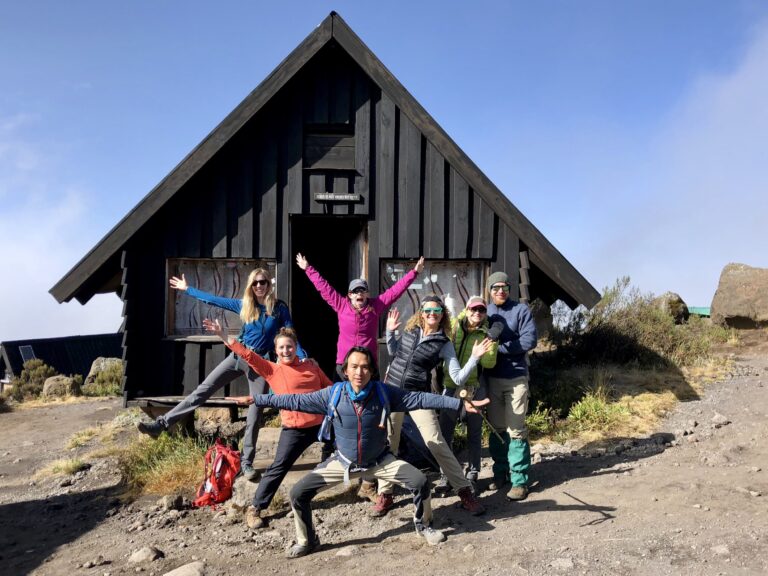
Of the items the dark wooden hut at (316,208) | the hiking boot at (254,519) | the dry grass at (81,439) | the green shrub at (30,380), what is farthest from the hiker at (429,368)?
the green shrub at (30,380)

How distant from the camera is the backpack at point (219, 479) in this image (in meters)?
5.57

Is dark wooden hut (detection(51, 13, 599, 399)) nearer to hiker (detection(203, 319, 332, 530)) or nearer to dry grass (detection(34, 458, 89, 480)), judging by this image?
dry grass (detection(34, 458, 89, 480))

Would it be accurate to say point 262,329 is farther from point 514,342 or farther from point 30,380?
point 30,380

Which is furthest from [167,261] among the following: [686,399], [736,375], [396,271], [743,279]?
[743,279]

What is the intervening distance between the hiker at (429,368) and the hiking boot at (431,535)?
51 cm

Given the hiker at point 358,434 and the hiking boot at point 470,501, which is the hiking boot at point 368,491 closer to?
the hiking boot at point 470,501

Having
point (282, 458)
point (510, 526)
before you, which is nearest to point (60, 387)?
point (282, 458)

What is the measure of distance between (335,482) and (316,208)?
3.84 metres

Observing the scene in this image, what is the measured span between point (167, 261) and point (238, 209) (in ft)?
3.50

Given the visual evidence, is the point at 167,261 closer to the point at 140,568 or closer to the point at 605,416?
the point at 140,568

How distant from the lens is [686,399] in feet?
29.1

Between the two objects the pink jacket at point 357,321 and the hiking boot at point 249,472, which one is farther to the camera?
the pink jacket at point 357,321

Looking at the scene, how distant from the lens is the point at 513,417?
17.1ft

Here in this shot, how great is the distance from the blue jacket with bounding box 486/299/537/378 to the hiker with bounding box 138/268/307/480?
6.82 ft
